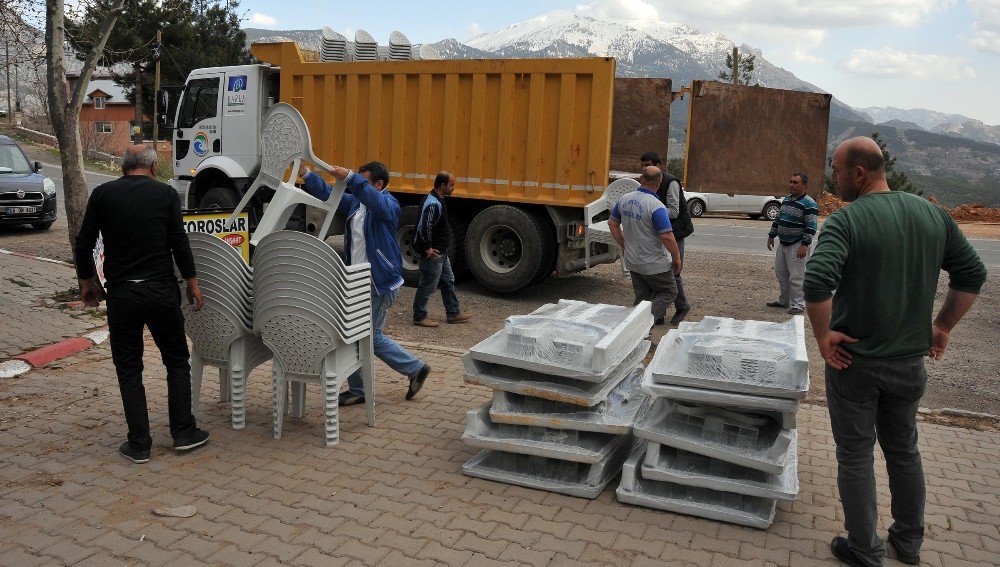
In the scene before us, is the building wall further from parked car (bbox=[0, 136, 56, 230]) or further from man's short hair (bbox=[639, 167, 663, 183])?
man's short hair (bbox=[639, 167, 663, 183])

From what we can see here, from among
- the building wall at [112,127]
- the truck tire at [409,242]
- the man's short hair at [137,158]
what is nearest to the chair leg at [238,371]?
the man's short hair at [137,158]

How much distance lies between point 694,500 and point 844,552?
29.5 inches

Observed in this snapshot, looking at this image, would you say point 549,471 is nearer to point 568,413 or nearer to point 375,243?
point 568,413

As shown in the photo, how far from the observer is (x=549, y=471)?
14.9 feet

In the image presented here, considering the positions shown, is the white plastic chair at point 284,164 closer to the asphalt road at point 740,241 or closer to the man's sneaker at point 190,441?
the man's sneaker at point 190,441

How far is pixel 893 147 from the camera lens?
123438mm

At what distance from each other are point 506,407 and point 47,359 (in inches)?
175

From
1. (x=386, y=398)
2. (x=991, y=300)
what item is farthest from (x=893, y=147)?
(x=386, y=398)

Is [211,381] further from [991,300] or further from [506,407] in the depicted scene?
[991,300]

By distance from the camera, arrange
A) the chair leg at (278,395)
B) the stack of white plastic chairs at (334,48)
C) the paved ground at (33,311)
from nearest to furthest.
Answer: the chair leg at (278,395) → the paved ground at (33,311) → the stack of white plastic chairs at (334,48)

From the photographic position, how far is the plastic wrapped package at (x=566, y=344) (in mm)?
4266

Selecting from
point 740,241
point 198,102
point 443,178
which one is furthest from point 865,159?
point 740,241

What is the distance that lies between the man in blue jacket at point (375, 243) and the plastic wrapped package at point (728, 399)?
2191 millimetres

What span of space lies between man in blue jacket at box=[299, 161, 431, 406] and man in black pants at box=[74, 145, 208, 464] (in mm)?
1251
